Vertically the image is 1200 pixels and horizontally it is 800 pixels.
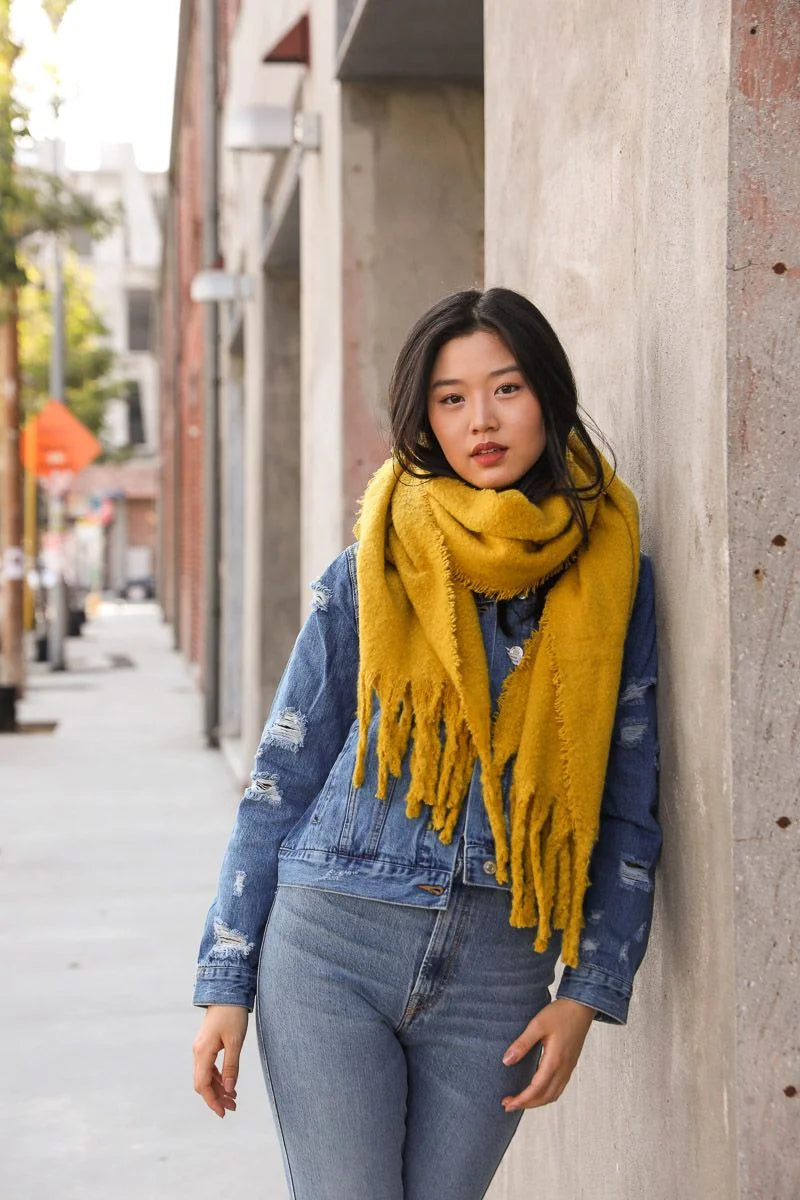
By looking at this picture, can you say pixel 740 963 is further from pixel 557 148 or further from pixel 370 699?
pixel 557 148

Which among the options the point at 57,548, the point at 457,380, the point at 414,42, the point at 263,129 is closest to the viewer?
the point at 457,380

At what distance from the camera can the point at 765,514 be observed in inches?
80.0

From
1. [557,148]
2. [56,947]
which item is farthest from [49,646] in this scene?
[557,148]

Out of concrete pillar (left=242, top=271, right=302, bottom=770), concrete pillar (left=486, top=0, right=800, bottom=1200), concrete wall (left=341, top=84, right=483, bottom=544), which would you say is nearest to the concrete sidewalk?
concrete pillar (left=242, top=271, right=302, bottom=770)

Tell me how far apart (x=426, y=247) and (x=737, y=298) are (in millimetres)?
4174

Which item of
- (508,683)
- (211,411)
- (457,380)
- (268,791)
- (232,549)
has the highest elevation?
(211,411)

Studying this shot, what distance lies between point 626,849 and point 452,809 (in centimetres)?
27

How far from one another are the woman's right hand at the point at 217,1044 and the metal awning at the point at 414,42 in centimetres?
389

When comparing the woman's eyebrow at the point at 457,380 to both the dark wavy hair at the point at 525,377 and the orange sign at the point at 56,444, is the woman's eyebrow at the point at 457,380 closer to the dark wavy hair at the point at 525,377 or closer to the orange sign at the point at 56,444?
the dark wavy hair at the point at 525,377

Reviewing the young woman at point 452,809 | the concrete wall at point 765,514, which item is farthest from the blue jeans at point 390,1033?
the concrete wall at point 765,514

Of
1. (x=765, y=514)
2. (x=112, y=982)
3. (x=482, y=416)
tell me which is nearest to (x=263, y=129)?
(x=112, y=982)

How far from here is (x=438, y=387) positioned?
7.59 feet

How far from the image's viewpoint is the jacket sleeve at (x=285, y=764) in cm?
230

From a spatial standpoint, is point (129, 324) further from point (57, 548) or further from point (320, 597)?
point (320, 597)
